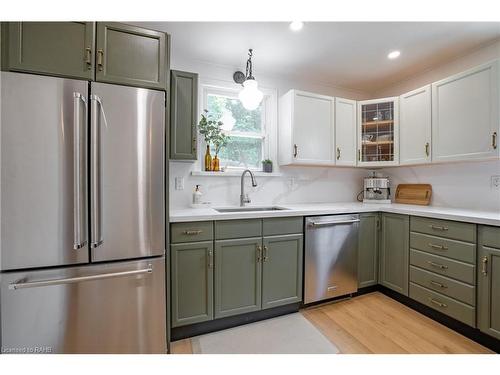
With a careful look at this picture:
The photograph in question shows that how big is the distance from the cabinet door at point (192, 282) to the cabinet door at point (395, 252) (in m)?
1.84

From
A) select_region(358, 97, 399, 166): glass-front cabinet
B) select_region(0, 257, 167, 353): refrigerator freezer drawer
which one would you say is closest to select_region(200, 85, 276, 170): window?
select_region(358, 97, 399, 166): glass-front cabinet

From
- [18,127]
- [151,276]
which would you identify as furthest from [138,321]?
[18,127]

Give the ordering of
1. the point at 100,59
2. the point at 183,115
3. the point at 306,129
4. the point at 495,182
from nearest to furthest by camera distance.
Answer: the point at 100,59 < the point at 183,115 < the point at 495,182 < the point at 306,129

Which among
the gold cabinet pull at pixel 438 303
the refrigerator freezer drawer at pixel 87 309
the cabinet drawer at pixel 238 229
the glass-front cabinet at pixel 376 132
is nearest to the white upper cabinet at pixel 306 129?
the glass-front cabinet at pixel 376 132

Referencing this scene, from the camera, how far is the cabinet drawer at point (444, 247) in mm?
1799

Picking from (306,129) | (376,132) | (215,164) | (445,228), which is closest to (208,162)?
(215,164)

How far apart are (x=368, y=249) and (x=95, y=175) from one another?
8.31 feet

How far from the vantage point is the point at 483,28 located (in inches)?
77.9

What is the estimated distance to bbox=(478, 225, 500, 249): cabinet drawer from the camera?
1.65 metres

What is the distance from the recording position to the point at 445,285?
1952 millimetres

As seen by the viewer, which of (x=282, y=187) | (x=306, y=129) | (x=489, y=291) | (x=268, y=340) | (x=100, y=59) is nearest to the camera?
(x=100, y=59)

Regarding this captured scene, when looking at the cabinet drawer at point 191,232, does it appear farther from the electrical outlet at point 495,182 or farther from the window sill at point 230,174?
the electrical outlet at point 495,182

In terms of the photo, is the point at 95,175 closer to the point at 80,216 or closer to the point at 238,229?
the point at 80,216
